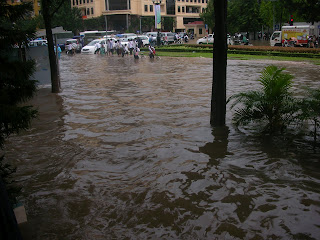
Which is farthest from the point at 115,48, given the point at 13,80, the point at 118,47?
the point at 13,80

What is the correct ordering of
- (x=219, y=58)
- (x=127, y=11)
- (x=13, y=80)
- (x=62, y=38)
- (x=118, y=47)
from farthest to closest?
(x=127, y=11) < (x=62, y=38) < (x=118, y=47) < (x=219, y=58) < (x=13, y=80)

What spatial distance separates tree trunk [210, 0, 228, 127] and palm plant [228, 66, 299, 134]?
1.51 ft

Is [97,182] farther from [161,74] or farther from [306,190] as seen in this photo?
[161,74]

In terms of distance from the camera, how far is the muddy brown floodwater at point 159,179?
4703 millimetres

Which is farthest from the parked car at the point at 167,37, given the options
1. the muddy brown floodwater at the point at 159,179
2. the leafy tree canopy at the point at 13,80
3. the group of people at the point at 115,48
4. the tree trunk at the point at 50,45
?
the leafy tree canopy at the point at 13,80

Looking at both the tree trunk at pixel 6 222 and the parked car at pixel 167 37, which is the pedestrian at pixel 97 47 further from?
the tree trunk at pixel 6 222

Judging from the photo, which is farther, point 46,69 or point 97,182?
point 46,69

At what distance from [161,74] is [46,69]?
21.5 ft

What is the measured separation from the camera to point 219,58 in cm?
822

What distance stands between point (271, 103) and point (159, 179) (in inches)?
129

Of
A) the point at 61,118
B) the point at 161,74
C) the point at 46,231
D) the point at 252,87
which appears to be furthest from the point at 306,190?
the point at 161,74

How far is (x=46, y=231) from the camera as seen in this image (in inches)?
183

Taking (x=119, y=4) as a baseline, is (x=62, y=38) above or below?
below

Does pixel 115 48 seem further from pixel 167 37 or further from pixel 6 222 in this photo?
pixel 6 222
